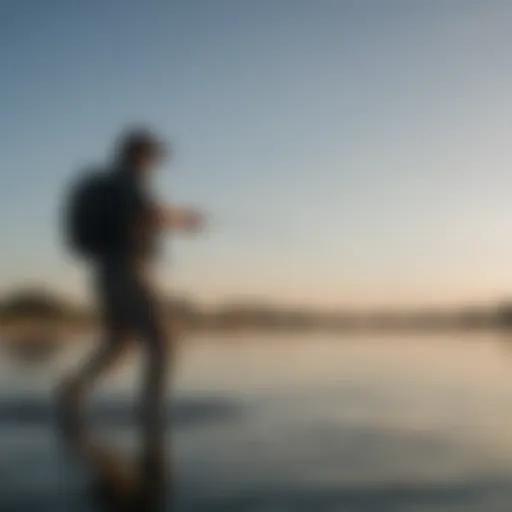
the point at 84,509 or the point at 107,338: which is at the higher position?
the point at 107,338

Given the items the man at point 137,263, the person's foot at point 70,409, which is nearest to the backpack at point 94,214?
the man at point 137,263

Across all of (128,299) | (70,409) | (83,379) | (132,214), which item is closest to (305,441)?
(128,299)

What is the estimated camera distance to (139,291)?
510 cm

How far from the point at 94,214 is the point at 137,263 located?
0.36 m

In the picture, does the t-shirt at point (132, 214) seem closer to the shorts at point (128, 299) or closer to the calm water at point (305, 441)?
the shorts at point (128, 299)

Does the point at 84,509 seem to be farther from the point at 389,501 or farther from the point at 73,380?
the point at 73,380

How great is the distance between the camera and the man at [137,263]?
5035mm

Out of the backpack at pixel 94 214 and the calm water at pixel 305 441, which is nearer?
the calm water at pixel 305 441

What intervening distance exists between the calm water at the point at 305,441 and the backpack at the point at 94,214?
1.07 m

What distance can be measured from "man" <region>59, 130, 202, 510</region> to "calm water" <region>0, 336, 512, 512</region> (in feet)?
1.04

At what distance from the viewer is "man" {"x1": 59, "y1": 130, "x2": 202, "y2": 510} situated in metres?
5.04

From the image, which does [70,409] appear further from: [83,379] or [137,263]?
[137,263]

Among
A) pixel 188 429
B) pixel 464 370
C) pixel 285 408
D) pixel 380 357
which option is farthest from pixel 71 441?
pixel 380 357

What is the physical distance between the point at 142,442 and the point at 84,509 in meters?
1.44
